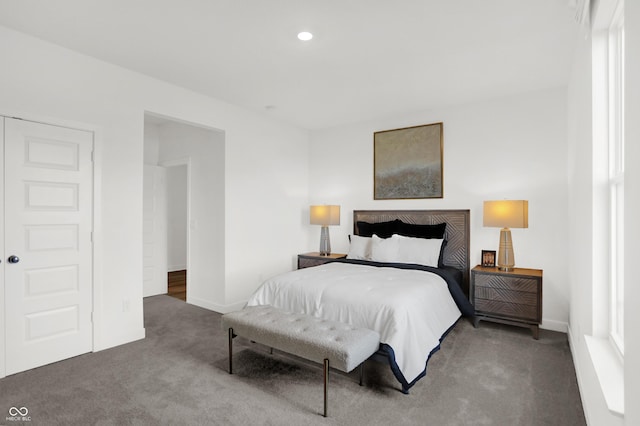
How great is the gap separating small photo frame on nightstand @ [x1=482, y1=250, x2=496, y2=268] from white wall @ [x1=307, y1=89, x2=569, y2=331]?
143mm

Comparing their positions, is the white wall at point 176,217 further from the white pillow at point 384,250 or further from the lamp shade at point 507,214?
the lamp shade at point 507,214

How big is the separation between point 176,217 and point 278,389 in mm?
6030

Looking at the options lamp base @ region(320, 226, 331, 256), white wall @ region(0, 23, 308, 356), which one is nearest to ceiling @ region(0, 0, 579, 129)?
white wall @ region(0, 23, 308, 356)

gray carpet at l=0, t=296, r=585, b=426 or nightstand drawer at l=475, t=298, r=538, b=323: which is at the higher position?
nightstand drawer at l=475, t=298, r=538, b=323

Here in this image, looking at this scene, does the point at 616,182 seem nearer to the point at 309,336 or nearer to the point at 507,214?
the point at 507,214

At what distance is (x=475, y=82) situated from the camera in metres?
3.70

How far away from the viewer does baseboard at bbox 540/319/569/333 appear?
3.72 meters

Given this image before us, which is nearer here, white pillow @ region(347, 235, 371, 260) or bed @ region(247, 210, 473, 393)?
bed @ region(247, 210, 473, 393)

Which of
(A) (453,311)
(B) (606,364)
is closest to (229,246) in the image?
(A) (453,311)

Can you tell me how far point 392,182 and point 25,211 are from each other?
4085 millimetres

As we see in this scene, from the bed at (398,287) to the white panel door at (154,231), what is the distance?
2900 mm

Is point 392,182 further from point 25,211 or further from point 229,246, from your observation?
point 25,211

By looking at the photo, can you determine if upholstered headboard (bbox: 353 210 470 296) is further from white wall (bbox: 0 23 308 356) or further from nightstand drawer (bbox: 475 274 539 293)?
white wall (bbox: 0 23 308 356)

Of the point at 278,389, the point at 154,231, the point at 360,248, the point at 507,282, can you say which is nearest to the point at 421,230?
the point at 360,248
